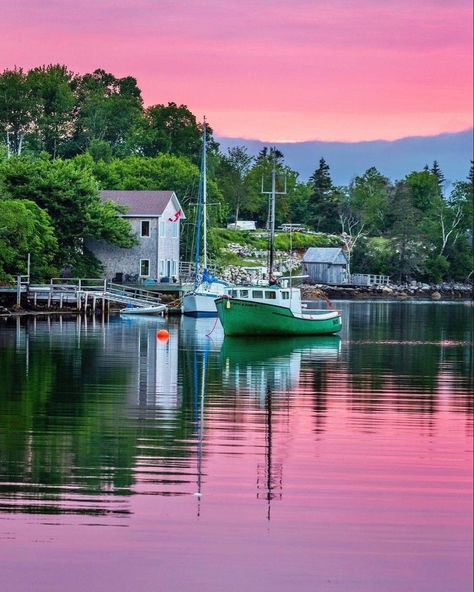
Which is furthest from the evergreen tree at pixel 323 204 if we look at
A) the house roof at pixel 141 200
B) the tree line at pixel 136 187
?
the house roof at pixel 141 200

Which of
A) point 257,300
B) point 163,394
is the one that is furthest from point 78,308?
point 163,394

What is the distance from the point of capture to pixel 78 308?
3095 inches

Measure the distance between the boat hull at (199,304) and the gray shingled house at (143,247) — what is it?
1142 cm

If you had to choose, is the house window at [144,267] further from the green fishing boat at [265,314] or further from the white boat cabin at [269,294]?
the white boat cabin at [269,294]

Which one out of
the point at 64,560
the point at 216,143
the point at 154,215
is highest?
the point at 216,143

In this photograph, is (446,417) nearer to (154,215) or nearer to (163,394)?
(163,394)

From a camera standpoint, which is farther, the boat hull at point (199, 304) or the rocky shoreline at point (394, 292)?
the rocky shoreline at point (394, 292)

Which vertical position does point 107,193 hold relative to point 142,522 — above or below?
above

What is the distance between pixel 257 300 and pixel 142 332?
250 inches

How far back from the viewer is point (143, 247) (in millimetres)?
93438

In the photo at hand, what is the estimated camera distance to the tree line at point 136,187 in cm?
8531

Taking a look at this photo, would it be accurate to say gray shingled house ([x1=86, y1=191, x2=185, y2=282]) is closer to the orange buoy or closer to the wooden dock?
the wooden dock

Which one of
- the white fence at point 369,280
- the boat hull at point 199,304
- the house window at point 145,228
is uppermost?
the house window at point 145,228

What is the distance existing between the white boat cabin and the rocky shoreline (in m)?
66.8
